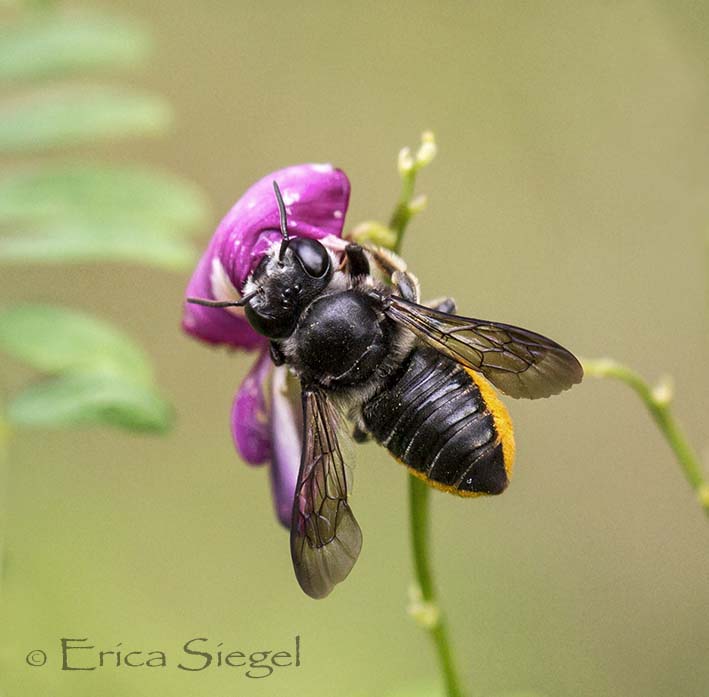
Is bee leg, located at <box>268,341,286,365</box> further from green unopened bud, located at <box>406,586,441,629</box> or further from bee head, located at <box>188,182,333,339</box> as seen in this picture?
green unopened bud, located at <box>406,586,441,629</box>

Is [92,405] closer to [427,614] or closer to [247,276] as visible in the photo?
[247,276]

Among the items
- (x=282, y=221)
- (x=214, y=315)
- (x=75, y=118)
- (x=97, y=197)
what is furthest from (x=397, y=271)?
(x=75, y=118)

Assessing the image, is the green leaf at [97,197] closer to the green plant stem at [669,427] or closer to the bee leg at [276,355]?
the bee leg at [276,355]

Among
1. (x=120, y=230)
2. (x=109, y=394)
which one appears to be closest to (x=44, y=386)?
(x=109, y=394)

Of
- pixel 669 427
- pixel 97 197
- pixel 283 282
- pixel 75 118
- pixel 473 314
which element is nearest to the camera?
pixel 283 282

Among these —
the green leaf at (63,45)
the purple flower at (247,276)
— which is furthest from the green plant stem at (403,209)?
the green leaf at (63,45)
